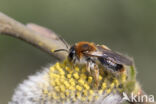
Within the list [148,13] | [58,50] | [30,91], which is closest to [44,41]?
[58,50]

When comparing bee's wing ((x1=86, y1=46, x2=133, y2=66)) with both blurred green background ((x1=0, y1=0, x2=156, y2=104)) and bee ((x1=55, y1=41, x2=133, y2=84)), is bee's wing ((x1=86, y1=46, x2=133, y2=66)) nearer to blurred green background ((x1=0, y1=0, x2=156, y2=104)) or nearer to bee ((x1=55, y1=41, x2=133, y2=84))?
bee ((x1=55, y1=41, x2=133, y2=84))

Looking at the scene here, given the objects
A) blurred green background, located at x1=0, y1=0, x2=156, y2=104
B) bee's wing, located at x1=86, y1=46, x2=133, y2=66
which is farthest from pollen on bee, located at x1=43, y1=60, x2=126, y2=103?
blurred green background, located at x1=0, y1=0, x2=156, y2=104

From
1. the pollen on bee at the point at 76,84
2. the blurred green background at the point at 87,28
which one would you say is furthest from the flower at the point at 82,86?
the blurred green background at the point at 87,28

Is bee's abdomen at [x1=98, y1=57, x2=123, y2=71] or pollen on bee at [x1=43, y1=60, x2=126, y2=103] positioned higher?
bee's abdomen at [x1=98, y1=57, x2=123, y2=71]

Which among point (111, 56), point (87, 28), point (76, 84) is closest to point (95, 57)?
point (111, 56)

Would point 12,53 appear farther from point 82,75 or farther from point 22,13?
point 82,75

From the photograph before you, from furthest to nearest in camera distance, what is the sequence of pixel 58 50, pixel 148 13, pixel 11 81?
pixel 11 81, pixel 148 13, pixel 58 50

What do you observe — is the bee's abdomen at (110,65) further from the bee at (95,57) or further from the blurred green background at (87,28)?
the blurred green background at (87,28)
